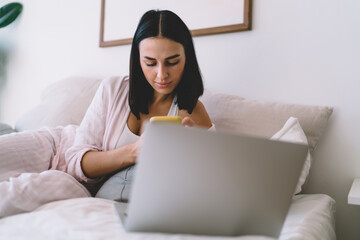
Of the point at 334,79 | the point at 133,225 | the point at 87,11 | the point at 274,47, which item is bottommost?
the point at 133,225

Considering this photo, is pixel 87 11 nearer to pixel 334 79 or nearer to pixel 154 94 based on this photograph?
pixel 154 94

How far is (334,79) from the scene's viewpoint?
1.20 m

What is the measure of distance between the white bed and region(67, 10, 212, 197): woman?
0.13 m

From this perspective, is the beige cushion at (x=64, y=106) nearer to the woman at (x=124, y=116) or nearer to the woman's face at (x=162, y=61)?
the woman at (x=124, y=116)

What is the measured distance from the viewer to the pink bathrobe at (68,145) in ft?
3.02

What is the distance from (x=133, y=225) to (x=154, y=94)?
2.64 ft

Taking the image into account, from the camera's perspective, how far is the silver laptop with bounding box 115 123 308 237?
469 mm

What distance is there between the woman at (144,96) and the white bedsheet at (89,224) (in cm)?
20

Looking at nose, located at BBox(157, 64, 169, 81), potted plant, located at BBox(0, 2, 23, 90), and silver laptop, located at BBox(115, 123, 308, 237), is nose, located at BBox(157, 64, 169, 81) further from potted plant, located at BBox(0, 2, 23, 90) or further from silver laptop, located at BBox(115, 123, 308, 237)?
potted plant, located at BBox(0, 2, 23, 90)

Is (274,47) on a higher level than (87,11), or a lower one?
lower

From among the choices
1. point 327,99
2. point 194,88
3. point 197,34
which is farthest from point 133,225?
point 197,34

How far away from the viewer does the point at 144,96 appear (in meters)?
1.21

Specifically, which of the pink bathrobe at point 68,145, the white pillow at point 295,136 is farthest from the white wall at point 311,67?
the pink bathrobe at point 68,145

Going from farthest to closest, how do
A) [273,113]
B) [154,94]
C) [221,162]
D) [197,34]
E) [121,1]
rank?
1. [121,1]
2. [197,34]
3. [154,94]
4. [273,113]
5. [221,162]
